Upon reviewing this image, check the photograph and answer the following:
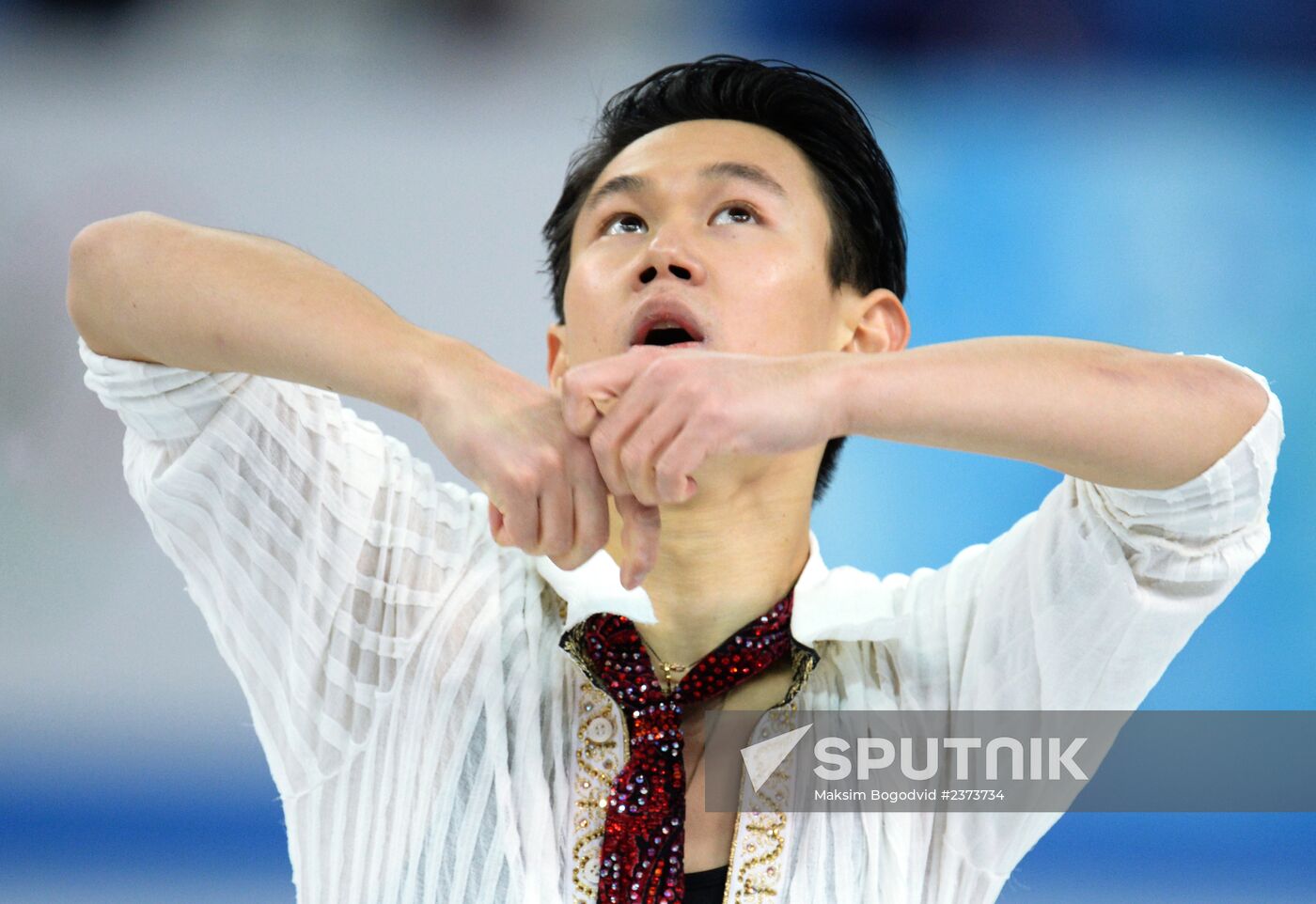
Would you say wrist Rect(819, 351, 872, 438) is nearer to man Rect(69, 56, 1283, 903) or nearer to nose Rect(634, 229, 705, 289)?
man Rect(69, 56, 1283, 903)

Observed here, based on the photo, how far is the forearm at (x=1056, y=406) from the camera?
1229mm

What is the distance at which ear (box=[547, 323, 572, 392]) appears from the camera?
1.88m

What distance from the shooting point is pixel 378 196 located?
2773 mm

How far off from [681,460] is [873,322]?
0.75 metres

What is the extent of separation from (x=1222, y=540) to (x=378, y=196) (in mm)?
1874

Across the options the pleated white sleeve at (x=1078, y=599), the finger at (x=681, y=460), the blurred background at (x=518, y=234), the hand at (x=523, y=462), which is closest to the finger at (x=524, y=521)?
the hand at (x=523, y=462)

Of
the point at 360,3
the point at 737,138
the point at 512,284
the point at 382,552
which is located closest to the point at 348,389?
the point at 382,552

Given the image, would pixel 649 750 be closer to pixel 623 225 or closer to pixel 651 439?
pixel 651 439

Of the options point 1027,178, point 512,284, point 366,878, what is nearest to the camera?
point 366,878

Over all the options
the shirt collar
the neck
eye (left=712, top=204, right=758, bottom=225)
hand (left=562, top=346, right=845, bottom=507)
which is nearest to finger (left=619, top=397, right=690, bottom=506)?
hand (left=562, top=346, right=845, bottom=507)

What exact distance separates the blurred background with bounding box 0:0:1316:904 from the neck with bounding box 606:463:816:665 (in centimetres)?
101

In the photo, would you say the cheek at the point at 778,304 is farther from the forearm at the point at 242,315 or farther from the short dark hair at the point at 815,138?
the forearm at the point at 242,315

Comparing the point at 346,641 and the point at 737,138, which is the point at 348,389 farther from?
the point at 737,138

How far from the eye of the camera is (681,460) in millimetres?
1188
